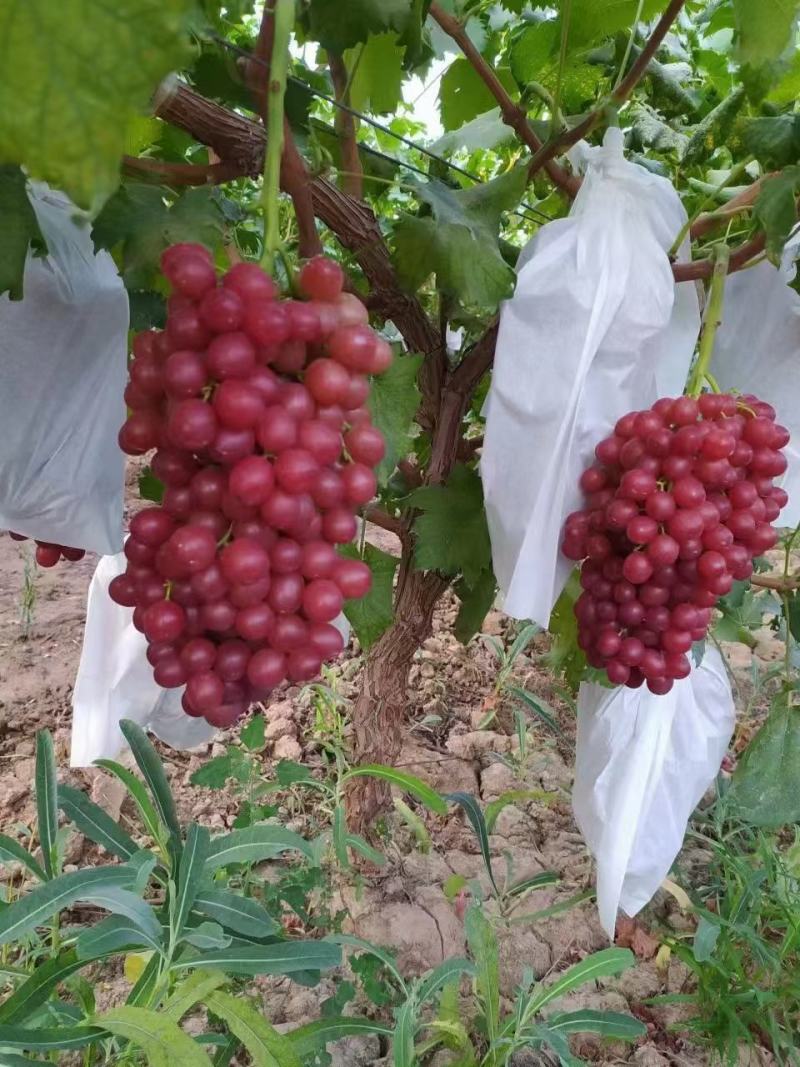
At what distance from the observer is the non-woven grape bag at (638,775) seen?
3.40 feet

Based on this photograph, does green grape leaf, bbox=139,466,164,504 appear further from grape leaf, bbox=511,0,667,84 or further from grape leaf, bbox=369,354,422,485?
grape leaf, bbox=511,0,667,84

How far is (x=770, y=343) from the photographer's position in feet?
3.10

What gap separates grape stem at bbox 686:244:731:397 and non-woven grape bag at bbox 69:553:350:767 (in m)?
0.76

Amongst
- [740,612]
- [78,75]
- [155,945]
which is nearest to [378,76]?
[78,75]

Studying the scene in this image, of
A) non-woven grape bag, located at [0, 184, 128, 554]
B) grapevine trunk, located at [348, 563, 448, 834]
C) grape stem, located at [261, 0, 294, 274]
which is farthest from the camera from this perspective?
grapevine trunk, located at [348, 563, 448, 834]

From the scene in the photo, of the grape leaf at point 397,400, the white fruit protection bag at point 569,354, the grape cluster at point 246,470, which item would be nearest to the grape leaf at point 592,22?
the white fruit protection bag at point 569,354

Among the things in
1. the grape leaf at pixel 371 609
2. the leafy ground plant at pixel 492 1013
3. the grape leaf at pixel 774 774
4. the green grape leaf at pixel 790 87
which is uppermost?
the green grape leaf at pixel 790 87

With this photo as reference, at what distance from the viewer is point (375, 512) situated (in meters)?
1.14


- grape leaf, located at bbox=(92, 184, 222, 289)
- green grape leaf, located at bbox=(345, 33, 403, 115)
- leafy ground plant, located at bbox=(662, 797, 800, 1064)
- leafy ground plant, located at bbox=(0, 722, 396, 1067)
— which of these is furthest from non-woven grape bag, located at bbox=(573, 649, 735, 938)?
green grape leaf, located at bbox=(345, 33, 403, 115)

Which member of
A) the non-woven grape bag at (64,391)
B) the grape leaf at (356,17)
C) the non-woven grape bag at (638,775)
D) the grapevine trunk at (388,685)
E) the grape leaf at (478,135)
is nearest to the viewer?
the grape leaf at (356,17)

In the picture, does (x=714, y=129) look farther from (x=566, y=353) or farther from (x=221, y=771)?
(x=221, y=771)

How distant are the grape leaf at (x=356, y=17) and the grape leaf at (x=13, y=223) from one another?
29cm

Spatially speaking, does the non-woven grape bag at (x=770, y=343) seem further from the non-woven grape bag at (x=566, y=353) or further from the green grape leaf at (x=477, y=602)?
the green grape leaf at (x=477, y=602)

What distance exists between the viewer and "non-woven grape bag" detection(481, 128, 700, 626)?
77 cm
